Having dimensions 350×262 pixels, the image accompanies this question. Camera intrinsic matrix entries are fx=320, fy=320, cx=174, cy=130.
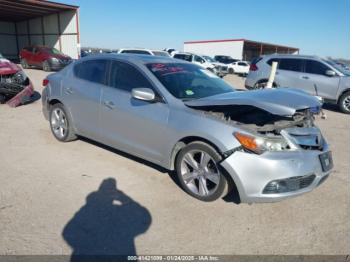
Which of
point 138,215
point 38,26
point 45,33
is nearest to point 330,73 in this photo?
point 138,215

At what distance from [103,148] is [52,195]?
1.88 meters

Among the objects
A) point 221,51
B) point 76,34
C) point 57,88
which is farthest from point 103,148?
point 221,51

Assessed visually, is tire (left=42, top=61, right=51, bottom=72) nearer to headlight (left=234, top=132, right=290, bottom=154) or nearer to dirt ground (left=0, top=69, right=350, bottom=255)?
dirt ground (left=0, top=69, right=350, bottom=255)

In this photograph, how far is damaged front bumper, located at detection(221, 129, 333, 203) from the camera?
10.8 ft

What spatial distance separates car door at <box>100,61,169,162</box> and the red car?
54.8 ft

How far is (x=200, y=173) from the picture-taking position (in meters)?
3.78

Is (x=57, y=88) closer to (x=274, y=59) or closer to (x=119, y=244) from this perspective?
(x=119, y=244)

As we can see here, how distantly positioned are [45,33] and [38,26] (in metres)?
1.48

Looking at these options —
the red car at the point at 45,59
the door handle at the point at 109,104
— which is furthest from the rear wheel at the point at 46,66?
the door handle at the point at 109,104

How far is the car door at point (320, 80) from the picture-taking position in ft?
34.4

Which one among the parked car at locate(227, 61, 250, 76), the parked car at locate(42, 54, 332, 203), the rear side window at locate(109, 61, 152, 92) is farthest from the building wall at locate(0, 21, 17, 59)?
the rear side window at locate(109, 61, 152, 92)

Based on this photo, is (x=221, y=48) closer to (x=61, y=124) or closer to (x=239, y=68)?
(x=239, y=68)

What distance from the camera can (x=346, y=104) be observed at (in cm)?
1048

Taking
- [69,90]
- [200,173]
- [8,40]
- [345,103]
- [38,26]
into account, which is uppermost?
[38,26]
